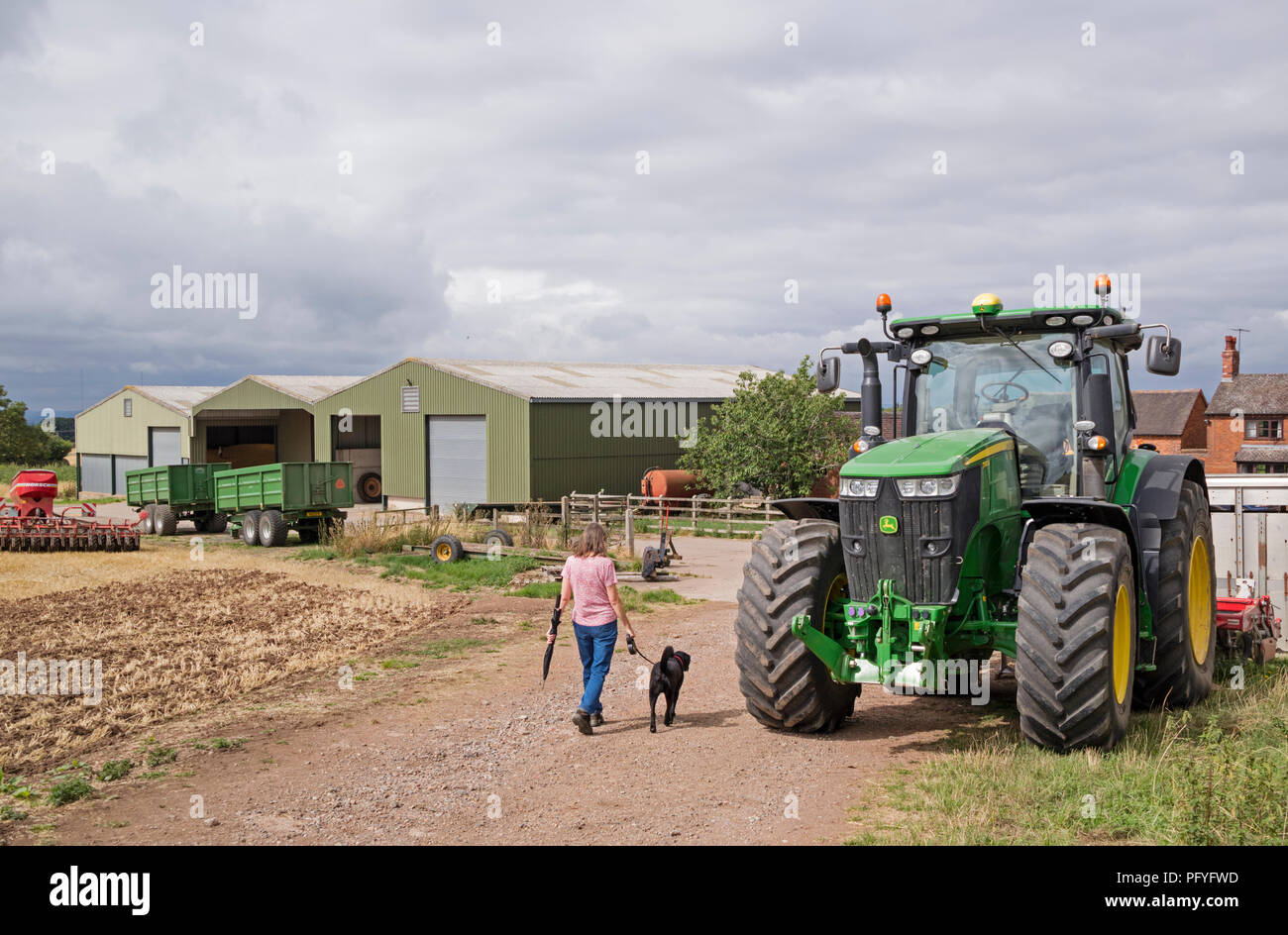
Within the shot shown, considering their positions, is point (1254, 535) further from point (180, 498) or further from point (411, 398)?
point (411, 398)

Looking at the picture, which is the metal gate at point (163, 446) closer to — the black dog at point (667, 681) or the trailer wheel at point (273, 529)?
the trailer wheel at point (273, 529)

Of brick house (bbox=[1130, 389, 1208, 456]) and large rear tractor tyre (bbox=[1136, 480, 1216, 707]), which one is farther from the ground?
brick house (bbox=[1130, 389, 1208, 456])

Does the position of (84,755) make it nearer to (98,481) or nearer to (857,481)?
(857,481)

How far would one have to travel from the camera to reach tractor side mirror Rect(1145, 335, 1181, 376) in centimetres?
744

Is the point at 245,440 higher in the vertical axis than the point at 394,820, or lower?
higher

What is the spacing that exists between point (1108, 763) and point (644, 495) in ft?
85.4

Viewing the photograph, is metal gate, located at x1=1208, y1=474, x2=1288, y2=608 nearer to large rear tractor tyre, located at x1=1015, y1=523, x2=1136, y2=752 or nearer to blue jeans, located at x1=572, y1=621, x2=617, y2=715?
large rear tractor tyre, located at x1=1015, y1=523, x2=1136, y2=752

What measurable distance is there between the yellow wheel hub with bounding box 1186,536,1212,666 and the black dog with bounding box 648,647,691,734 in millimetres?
4145

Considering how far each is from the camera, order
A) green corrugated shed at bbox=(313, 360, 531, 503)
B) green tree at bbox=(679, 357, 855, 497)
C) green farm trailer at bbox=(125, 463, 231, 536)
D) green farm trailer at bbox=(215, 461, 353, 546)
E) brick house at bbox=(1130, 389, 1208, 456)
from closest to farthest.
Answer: green farm trailer at bbox=(215, 461, 353, 546) → green farm trailer at bbox=(125, 463, 231, 536) → green tree at bbox=(679, 357, 855, 497) → green corrugated shed at bbox=(313, 360, 531, 503) → brick house at bbox=(1130, 389, 1208, 456)

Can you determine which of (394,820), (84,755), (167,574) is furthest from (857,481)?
(167,574)

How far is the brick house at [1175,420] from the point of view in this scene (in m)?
58.0

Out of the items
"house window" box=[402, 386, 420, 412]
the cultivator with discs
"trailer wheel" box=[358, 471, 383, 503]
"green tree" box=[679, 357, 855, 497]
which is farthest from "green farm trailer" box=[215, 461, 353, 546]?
"trailer wheel" box=[358, 471, 383, 503]

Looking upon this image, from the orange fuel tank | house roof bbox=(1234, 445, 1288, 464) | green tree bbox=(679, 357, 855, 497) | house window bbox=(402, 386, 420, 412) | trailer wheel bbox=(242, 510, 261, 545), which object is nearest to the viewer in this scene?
trailer wheel bbox=(242, 510, 261, 545)

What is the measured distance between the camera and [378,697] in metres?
9.91
